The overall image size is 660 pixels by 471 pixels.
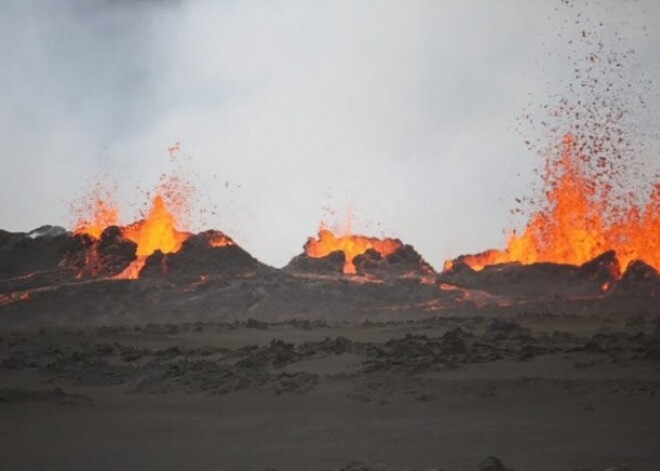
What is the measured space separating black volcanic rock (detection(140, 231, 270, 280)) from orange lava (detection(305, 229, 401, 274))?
29.1 feet

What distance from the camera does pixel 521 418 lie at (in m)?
10.9

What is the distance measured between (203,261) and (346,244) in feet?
52.2

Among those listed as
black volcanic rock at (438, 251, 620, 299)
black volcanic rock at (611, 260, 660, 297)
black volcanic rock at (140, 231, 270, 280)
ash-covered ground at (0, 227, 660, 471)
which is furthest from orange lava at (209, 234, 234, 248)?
black volcanic rock at (611, 260, 660, 297)

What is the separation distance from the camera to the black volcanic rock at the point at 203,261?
55125 millimetres

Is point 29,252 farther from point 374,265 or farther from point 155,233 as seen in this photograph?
point 374,265

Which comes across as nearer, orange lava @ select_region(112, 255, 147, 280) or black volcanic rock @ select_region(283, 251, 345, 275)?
orange lava @ select_region(112, 255, 147, 280)

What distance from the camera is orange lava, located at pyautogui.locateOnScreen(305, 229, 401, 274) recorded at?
6631 cm

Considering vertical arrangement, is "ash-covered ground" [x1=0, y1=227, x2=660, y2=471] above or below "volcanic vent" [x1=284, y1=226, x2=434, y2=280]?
below

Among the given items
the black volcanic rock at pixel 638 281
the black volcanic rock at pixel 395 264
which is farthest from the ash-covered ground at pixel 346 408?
the black volcanic rock at pixel 395 264

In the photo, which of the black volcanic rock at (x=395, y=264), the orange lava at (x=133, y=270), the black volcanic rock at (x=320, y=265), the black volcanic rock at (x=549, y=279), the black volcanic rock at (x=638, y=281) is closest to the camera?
the black volcanic rock at (x=638, y=281)

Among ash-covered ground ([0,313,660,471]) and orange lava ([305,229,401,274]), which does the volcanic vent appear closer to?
orange lava ([305,229,401,274])

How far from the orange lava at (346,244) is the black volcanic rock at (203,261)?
8885 mm

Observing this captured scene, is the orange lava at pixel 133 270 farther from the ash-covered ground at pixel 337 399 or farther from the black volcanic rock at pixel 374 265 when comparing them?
the ash-covered ground at pixel 337 399

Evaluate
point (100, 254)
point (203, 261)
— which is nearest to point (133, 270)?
point (100, 254)
